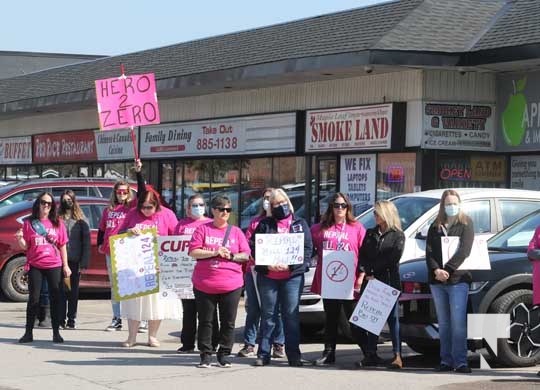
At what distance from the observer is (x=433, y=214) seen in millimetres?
13008

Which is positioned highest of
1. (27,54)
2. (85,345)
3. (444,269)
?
(27,54)

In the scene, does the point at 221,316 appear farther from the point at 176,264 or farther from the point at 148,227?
the point at 148,227

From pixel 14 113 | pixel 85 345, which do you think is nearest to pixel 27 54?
pixel 14 113

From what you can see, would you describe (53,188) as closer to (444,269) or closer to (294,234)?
(294,234)

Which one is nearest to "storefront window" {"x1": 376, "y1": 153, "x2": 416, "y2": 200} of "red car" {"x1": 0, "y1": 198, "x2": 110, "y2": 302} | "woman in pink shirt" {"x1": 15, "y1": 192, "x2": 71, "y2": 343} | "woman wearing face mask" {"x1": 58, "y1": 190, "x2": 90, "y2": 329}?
"red car" {"x1": 0, "y1": 198, "x2": 110, "y2": 302}

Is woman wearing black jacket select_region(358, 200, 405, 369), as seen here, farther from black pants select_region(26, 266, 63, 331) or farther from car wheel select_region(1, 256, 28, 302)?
car wheel select_region(1, 256, 28, 302)

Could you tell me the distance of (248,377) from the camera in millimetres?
10414

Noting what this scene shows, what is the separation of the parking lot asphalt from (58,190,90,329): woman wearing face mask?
113cm

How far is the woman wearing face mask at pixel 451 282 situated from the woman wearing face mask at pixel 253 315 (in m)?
1.74

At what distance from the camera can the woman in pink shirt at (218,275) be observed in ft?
35.7

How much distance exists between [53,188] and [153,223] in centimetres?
678

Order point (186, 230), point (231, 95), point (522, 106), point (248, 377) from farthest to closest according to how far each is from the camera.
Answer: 1. point (231, 95)
2. point (522, 106)
3. point (186, 230)
4. point (248, 377)

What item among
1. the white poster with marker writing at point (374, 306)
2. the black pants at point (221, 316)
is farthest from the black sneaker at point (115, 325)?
the white poster with marker writing at point (374, 306)

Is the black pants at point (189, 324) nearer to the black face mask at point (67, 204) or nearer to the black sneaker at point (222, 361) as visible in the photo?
the black sneaker at point (222, 361)
